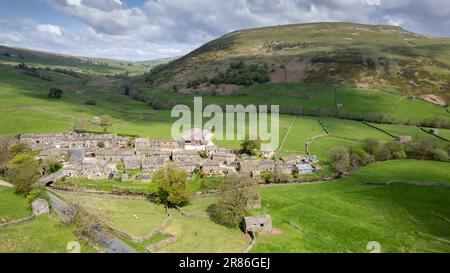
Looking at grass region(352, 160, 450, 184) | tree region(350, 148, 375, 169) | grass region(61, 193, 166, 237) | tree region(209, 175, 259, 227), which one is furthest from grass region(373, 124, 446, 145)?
grass region(61, 193, 166, 237)

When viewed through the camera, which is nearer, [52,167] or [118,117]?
[52,167]

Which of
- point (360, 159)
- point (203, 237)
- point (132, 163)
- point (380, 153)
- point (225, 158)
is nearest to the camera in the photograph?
point (203, 237)

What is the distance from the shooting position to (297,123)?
13512 cm

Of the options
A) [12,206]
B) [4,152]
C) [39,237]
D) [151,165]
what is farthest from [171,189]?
[4,152]

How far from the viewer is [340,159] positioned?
9031 cm

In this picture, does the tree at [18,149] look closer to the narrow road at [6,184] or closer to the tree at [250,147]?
the narrow road at [6,184]

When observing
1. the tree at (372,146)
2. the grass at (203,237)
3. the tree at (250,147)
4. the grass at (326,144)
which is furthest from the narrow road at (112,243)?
the tree at (372,146)

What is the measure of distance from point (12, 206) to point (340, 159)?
75185 mm

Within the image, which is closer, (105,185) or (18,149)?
(105,185)

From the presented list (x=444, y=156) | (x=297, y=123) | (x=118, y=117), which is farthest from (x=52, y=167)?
(x=444, y=156)

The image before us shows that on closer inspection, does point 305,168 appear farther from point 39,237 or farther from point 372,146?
point 39,237

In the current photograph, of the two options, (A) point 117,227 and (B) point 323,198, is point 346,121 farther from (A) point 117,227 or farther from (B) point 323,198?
(A) point 117,227

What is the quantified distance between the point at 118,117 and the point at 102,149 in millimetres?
51550
